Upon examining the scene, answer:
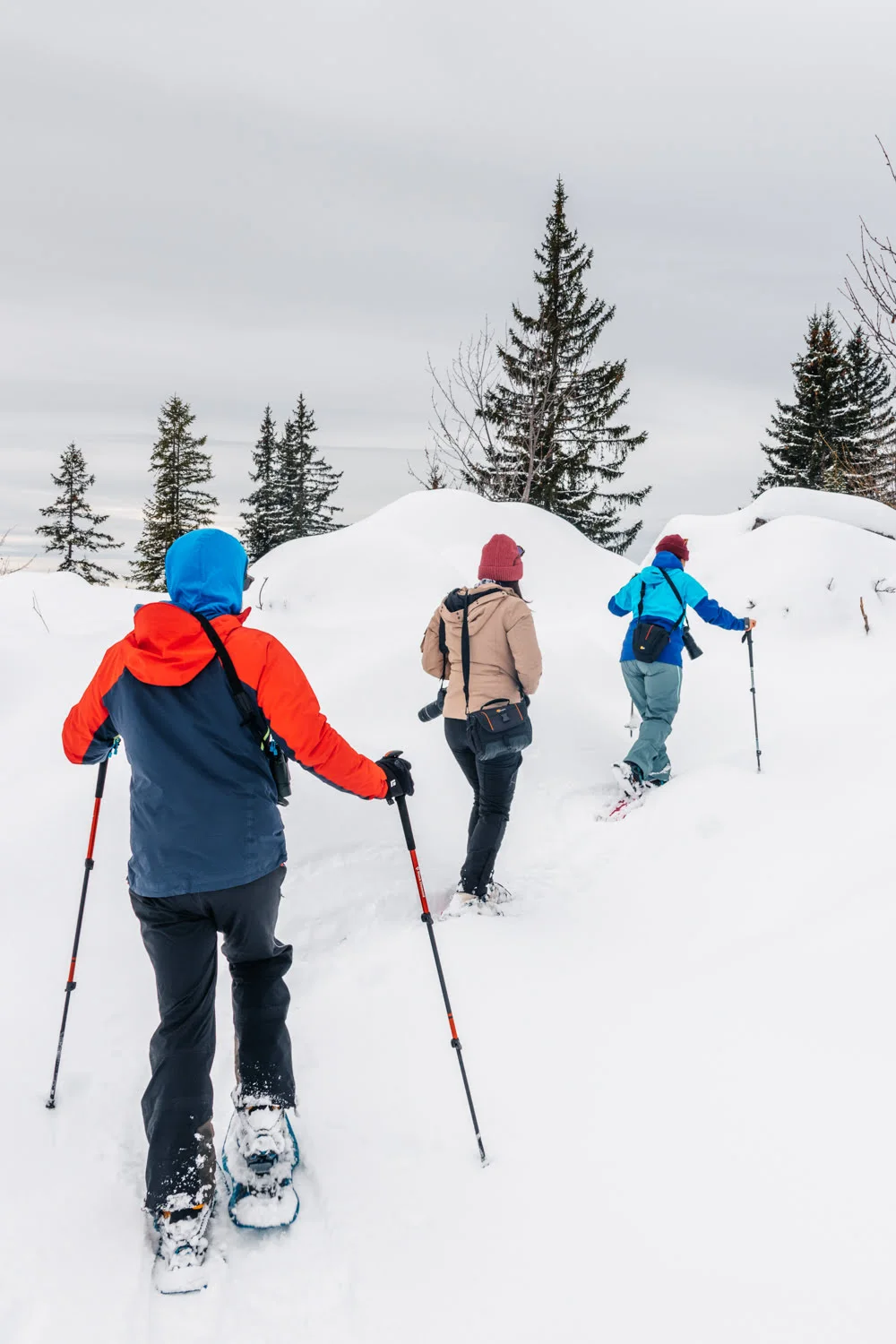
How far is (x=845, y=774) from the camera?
18.5ft

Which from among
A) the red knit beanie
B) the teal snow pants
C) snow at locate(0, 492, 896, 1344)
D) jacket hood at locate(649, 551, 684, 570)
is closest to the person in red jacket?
snow at locate(0, 492, 896, 1344)

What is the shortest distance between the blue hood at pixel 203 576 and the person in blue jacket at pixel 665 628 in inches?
174

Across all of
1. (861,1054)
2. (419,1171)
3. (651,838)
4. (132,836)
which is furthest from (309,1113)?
(651,838)

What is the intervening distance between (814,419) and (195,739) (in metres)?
33.9

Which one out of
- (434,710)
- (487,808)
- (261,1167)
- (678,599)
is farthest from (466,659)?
(261,1167)

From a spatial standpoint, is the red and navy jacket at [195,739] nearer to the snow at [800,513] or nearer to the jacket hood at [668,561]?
the jacket hood at [668,561]

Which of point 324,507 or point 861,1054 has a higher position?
point 324,507

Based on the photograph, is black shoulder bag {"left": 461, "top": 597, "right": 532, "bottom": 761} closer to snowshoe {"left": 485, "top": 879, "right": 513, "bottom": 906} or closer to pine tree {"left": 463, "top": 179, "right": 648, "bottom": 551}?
snowshoe {"left": 485, "top": 879, "right": 513, "bottom": 906}

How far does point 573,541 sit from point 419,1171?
12457mm

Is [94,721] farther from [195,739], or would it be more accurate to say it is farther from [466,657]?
[466,657]

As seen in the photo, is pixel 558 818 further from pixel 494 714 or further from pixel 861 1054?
pixel 861 1054

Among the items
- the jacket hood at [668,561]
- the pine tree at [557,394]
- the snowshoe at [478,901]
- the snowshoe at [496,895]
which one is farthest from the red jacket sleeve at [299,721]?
the pine tree at [557,394]

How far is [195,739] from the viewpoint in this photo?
239cm

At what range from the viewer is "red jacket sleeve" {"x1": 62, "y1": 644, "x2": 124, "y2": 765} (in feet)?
8.16
